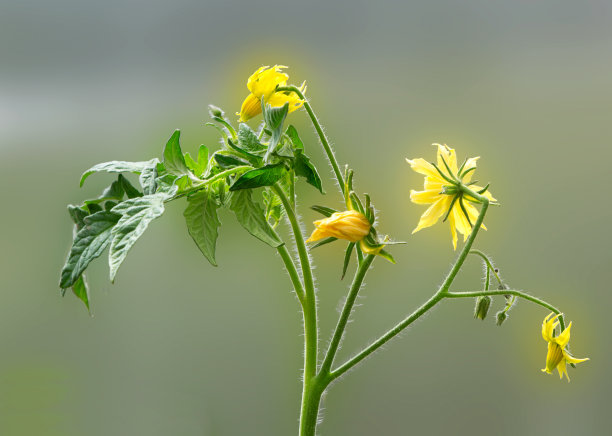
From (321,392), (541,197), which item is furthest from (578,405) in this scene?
(321,392)

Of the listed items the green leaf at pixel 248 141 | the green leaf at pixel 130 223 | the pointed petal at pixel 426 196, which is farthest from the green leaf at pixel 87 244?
the pointed petal at pixel 426 196

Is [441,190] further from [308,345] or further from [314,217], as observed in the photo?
[314,217]

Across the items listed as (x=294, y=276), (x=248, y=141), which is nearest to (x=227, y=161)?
(x=248, y=141)

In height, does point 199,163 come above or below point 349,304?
above

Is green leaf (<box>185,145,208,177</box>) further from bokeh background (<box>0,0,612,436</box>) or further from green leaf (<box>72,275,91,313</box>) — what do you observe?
bokeh background (<box>0,0,612,436</box>)

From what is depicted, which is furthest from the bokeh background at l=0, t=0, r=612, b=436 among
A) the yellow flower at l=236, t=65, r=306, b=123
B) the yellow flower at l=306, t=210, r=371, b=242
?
the yellow flower at l=306, t=210, r=371, b=242

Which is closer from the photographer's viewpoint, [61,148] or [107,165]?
[107,165]

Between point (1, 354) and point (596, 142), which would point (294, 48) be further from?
point (1, 354)
